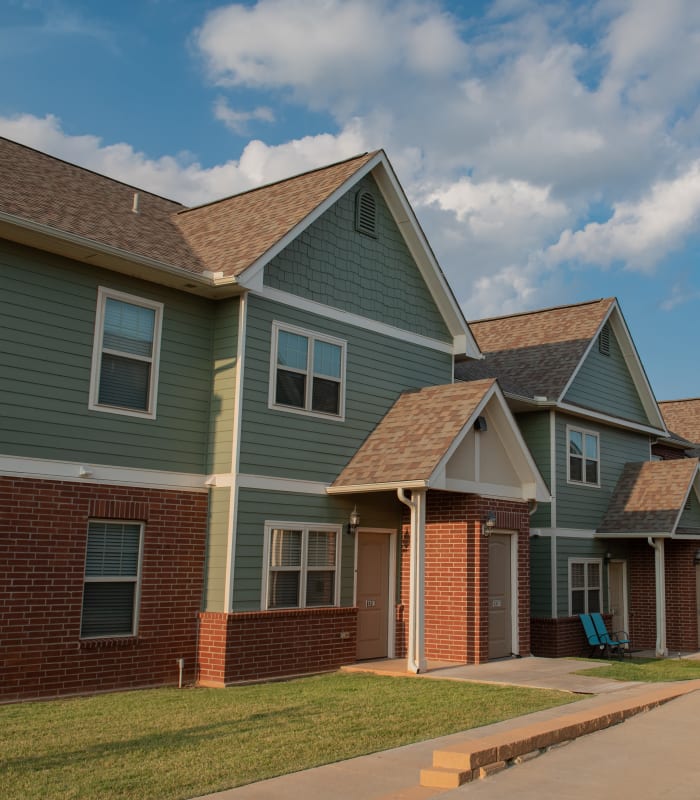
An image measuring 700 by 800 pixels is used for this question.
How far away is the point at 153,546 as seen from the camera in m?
12.6

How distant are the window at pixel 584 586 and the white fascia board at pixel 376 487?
7637 millimetres

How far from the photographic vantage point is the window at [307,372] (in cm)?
1389

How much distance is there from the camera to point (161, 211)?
53.4ft

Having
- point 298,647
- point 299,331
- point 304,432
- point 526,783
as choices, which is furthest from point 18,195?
point 526,783

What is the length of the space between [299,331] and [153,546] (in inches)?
159

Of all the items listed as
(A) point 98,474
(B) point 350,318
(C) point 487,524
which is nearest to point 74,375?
(A) point 98,474

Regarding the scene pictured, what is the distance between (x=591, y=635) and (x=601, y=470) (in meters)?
4.12

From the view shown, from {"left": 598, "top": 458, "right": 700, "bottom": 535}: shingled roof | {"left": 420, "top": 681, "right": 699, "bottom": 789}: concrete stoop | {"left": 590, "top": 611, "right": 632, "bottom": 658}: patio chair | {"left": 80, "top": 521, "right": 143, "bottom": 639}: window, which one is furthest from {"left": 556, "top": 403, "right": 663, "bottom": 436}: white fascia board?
{"left": 80, "top": 521, "right": 143, "bottom": 639}: window

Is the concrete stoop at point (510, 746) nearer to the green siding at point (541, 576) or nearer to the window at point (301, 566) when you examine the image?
the window at point (301, 566)

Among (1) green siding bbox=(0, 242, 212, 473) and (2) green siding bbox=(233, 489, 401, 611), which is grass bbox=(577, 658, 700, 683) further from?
(1) green siding bbox=(0, 242, 212, 473)


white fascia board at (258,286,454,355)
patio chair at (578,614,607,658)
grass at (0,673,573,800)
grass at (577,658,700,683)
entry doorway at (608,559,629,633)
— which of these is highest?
white fascia board at (258,286,454,355)

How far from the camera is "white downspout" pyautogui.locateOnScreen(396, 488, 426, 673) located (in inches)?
525

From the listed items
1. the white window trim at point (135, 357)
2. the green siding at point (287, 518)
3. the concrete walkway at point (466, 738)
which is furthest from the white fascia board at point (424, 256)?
the concrete walkway at point (466, 738)

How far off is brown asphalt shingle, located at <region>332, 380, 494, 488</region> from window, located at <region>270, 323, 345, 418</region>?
0.87 metres
